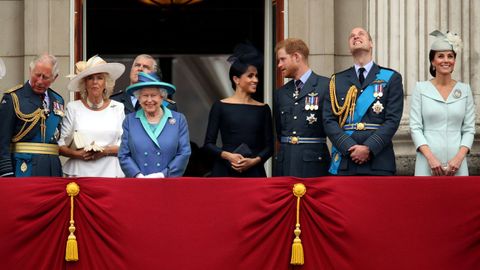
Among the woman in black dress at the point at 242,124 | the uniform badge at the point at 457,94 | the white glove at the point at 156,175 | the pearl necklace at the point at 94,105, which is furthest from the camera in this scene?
the woman in black dress at the point at 242,124

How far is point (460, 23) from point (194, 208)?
4.52 metres

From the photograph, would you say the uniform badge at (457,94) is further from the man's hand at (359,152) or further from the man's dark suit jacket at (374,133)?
the man's hand at (359,152)

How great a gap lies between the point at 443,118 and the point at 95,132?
117 inches

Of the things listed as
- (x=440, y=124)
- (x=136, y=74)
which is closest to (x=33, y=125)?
(x=136, y=74)

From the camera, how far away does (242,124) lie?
1323 centimetres

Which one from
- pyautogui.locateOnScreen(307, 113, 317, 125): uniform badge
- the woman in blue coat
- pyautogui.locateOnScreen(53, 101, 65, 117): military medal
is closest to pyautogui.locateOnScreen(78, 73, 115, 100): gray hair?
pyautogui.locateOnScreen(53, 101, 65, 117): military medal

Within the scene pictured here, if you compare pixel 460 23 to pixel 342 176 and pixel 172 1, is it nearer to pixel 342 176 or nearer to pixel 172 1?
pixel 342 176

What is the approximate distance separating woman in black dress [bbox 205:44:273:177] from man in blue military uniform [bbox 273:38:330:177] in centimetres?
16

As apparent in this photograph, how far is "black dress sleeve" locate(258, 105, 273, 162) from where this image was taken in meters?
13.2

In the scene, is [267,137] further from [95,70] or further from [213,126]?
[95,70]

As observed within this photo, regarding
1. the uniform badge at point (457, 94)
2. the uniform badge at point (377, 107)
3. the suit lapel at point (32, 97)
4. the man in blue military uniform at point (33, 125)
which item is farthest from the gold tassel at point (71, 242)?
the uniform badge at point (457, 94)

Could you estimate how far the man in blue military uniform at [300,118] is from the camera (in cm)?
1298

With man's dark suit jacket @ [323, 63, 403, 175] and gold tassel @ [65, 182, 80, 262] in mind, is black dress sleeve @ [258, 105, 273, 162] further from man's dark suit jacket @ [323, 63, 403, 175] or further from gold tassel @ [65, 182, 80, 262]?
gold tassel @ [65, 182, 80, 262]

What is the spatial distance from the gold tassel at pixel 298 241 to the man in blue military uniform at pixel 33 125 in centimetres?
234
